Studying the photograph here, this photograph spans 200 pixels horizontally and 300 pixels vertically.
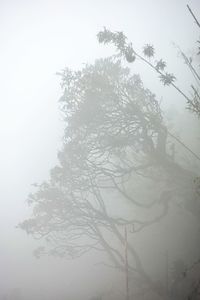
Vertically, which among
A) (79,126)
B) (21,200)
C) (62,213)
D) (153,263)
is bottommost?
(153,263)

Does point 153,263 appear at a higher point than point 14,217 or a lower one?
lower

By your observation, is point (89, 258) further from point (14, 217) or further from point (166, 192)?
point (14, 217)

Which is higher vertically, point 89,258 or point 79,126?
point 79,126

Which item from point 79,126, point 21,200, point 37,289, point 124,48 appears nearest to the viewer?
point 124,48

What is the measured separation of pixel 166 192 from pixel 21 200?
61.3 metres

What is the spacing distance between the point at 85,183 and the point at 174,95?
54316 mm

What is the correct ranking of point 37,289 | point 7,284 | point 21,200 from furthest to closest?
point 21,200 → point 7,284 → point 37,289

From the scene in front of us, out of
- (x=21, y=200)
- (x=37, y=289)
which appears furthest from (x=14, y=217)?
(x=37, y=289)

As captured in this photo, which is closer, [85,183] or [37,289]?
[85,183]

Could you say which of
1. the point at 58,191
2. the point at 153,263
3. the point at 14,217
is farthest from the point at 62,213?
the point at 14,217

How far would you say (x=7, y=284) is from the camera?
1553 inches

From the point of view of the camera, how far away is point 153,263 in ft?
73.6

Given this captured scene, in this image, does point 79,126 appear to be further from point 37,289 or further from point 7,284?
point 7,284

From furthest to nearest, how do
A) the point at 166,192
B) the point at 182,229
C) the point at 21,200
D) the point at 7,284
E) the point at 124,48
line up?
the point at 21,200
the point at 7,284
the point at 182,229
the point at 166,192
the point at 124,48
